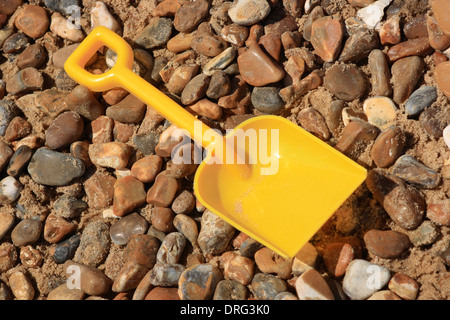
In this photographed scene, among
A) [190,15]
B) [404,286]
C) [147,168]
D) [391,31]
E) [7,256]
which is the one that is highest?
[190,15]

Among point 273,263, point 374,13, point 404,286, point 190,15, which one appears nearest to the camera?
point 404,286

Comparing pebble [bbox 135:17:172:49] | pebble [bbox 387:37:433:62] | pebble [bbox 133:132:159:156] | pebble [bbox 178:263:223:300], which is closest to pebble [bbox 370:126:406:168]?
pebble [bbox 387:37:433:62]

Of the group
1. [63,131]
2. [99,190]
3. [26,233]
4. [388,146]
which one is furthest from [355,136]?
[26,233]

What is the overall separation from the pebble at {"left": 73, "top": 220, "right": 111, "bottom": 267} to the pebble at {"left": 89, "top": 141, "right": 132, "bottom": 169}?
0.20 m

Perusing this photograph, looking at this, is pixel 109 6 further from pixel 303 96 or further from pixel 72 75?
pixel 303 96

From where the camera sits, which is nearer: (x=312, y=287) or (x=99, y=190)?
(x=312, y=287)

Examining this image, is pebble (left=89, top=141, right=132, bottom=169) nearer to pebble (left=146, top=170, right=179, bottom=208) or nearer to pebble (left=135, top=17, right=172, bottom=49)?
pebble (left=146, top=170, right=179, bottom=208)

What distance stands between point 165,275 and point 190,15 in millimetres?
937

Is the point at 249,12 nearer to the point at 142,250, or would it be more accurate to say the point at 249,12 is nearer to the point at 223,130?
the point at 223,130

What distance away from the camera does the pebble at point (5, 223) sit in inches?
60.9

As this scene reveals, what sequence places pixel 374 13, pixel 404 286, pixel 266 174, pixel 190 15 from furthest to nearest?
1. pixel 190 15
2. pixel 374 13
3. pixel 266 174
4. pixel 404 286

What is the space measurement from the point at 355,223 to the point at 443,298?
31 cm

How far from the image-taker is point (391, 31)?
1.57 metres

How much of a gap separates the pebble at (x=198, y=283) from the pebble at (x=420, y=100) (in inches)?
→ 31.7
